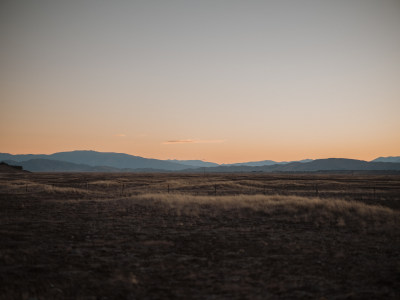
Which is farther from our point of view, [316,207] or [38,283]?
[316,207]

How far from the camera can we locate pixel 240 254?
10.7 m

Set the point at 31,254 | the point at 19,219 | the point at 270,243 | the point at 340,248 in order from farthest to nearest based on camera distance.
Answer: the point at 19,219
the point at 270,243
the point at 340,248
the point at 31,254

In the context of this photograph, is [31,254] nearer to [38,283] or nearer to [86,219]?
[38,283]

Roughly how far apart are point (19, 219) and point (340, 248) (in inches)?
649

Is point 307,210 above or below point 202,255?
above

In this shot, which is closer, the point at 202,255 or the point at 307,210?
the point at 202,255

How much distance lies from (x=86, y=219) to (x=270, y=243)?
10.9 meters

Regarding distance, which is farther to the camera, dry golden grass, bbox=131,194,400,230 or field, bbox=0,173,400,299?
dry golden grass, bbox=131,194,400,230

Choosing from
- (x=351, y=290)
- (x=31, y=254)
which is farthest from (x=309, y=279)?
(x=31, y=254)

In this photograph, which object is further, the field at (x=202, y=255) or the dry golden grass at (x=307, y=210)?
the dry golden grass at (x=307, y=210)

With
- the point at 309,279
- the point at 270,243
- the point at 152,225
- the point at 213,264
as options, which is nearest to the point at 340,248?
the point at 270,243

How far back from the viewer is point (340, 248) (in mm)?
11453

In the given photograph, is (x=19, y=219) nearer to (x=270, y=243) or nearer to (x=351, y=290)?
(x=270, y=243)

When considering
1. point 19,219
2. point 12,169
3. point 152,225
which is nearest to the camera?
point 152,225
